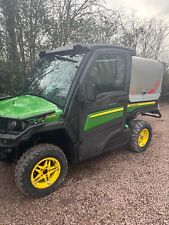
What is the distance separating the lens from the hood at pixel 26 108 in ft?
8.09

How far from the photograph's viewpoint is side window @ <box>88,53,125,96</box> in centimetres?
294

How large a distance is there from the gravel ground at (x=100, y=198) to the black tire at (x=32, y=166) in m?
0.11

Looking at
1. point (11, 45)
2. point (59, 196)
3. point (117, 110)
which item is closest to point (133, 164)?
point (117, 110)

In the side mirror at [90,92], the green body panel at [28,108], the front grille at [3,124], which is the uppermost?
the side mirror at [90,92]

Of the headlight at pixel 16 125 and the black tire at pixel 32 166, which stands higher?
the headlight at pixel 16 125

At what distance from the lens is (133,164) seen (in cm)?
364

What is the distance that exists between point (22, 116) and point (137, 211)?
1.81 meters

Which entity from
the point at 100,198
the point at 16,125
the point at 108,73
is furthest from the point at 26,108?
the point at 100,198

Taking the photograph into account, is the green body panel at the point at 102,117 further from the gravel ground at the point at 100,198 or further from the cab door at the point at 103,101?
the gravel ground at the point at 100,198

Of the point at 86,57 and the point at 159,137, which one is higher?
the point at 86,57

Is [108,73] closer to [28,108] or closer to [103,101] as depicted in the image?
[103,101]

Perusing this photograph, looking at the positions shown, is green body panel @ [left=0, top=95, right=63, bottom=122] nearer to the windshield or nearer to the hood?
the hood

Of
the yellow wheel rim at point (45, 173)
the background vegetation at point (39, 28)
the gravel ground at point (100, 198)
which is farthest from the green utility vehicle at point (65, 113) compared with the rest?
the background vegetation at point (39, 28)

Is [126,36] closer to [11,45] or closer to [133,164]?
[11,45]
